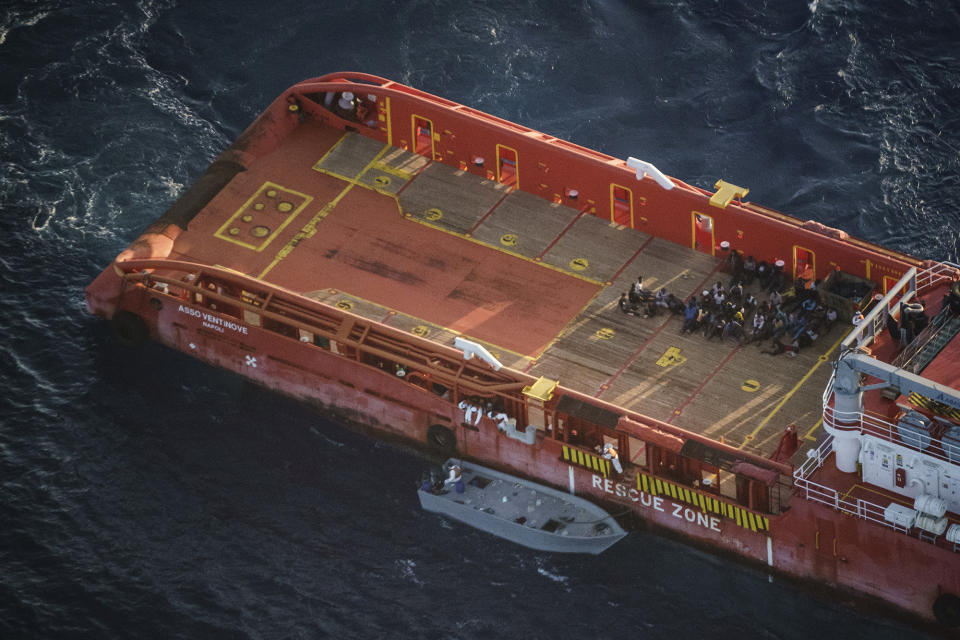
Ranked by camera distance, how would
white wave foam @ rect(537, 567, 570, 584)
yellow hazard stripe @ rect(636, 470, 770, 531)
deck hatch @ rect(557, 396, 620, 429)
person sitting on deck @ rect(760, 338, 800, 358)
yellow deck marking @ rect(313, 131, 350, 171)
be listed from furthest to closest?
yellow deck marking @ rect(313, 131, 350, 171)
person sitting on deck @ rect(760, 338, 800, 358)
white wave foam @ rect(537, 567, 570, 584)
deck hatch @ rect(557, 396, 620, 429)
yellow hazard stripe @ rect(636, 470, 770, 531)

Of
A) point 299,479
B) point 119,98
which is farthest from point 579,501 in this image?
point 119,98

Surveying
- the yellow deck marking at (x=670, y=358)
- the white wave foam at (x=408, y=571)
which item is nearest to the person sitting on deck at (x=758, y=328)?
the yellow deck marking at (x=670, y=358)

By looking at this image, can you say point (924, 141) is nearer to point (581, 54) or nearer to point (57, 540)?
point (581, 54)

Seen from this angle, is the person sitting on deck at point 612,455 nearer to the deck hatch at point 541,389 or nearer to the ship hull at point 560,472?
the ship hull at point 560,472

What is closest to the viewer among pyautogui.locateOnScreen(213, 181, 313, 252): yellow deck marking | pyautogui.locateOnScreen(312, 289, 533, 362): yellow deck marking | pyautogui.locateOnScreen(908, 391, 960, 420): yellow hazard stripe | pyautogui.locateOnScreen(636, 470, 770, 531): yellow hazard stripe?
pyautogui.locateOnScreen(908, 391, 960, 420): yellow hazard stripe

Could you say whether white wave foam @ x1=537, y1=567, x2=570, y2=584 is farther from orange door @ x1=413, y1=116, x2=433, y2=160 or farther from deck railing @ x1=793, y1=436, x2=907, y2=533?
orange door @ x1=413, y1=116, x2=433, y2=160

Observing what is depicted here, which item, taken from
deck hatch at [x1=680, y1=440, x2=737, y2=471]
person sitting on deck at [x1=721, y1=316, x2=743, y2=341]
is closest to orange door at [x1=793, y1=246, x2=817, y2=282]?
person sitting on deck at [x1=721, y1=316, x2=743, y2=341]

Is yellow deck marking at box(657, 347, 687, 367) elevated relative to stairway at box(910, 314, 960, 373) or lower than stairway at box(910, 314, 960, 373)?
lower
